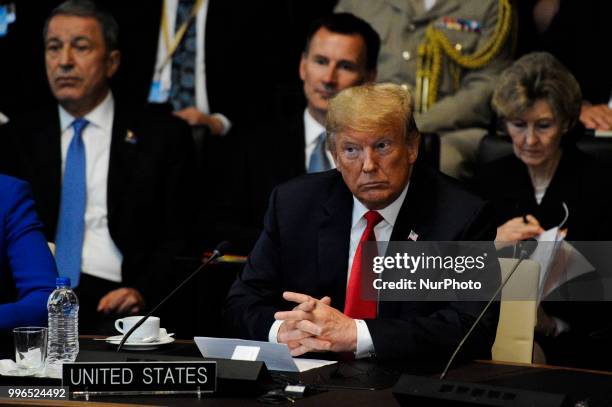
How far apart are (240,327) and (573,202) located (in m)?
1.78

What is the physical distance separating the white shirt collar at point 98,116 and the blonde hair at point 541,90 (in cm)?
176

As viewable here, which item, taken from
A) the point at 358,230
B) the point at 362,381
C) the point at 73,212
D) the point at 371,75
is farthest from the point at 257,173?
the point at 362,381

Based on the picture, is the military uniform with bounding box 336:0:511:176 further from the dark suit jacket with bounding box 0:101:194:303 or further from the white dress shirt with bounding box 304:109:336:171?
the dark suit jacket with bounding box 0:101:194:303

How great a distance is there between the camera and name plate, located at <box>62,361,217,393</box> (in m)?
2.53

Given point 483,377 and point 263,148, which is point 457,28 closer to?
point 263,148

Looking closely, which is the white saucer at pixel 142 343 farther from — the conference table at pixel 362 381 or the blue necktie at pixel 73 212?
the blue necktie at pixel 73 212

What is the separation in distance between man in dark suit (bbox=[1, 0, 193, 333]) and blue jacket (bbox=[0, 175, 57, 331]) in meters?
1.14

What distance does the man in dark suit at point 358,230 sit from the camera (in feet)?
10.1

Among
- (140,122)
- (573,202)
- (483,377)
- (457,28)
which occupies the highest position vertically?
(457,28)

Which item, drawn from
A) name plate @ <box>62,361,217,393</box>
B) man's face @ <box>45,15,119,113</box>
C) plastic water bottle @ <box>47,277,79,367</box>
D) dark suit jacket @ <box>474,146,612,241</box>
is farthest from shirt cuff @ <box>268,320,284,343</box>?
man's face @ <box>45,15,119,113</box>

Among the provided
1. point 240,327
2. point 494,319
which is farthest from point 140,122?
point 494,319

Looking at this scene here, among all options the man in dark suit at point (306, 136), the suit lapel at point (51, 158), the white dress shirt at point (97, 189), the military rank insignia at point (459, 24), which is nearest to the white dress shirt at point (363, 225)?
the man in dark suit at point (306, 136)

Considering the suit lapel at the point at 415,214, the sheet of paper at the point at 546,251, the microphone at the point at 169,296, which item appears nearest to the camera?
the microphone at the point at 169,296

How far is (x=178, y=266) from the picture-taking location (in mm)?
4633
